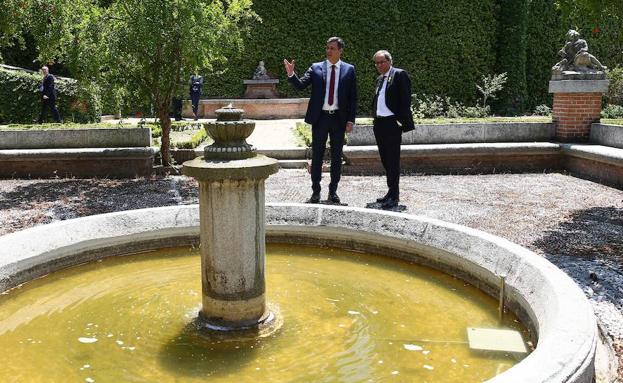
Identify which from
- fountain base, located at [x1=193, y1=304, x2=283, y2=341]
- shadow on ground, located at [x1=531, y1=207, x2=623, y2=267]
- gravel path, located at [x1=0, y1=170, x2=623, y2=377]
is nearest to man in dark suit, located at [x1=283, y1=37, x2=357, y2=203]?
gravel path, located at [x1=0, y1=170, x2=623, y2=377]

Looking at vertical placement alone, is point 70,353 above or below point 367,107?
below

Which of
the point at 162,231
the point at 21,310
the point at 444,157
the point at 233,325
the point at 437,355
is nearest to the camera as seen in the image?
the point at 437,355

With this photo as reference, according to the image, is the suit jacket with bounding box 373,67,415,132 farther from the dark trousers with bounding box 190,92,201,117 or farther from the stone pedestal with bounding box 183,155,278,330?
the dark trousers with bounding box 190,92,201,117

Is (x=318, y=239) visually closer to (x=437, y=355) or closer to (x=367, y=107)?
(x=437, y=355)

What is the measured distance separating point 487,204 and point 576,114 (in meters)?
4.11

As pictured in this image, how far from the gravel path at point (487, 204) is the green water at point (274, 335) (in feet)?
3.72

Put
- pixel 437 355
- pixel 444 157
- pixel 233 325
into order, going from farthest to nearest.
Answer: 1. pixel 444 157
2. pixel 233 325
3. pixel 437 355

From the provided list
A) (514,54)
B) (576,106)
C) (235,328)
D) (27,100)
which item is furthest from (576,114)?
(27,100)

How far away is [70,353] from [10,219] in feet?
12.7

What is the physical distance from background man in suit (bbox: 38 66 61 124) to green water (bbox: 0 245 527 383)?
11021 mm

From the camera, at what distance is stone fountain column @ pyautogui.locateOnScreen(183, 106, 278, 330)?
3410 mm

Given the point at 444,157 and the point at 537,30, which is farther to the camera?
the point at 537,30

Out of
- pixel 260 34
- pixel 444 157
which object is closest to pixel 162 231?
pixel 444 157

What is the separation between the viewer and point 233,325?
3.53 meters
